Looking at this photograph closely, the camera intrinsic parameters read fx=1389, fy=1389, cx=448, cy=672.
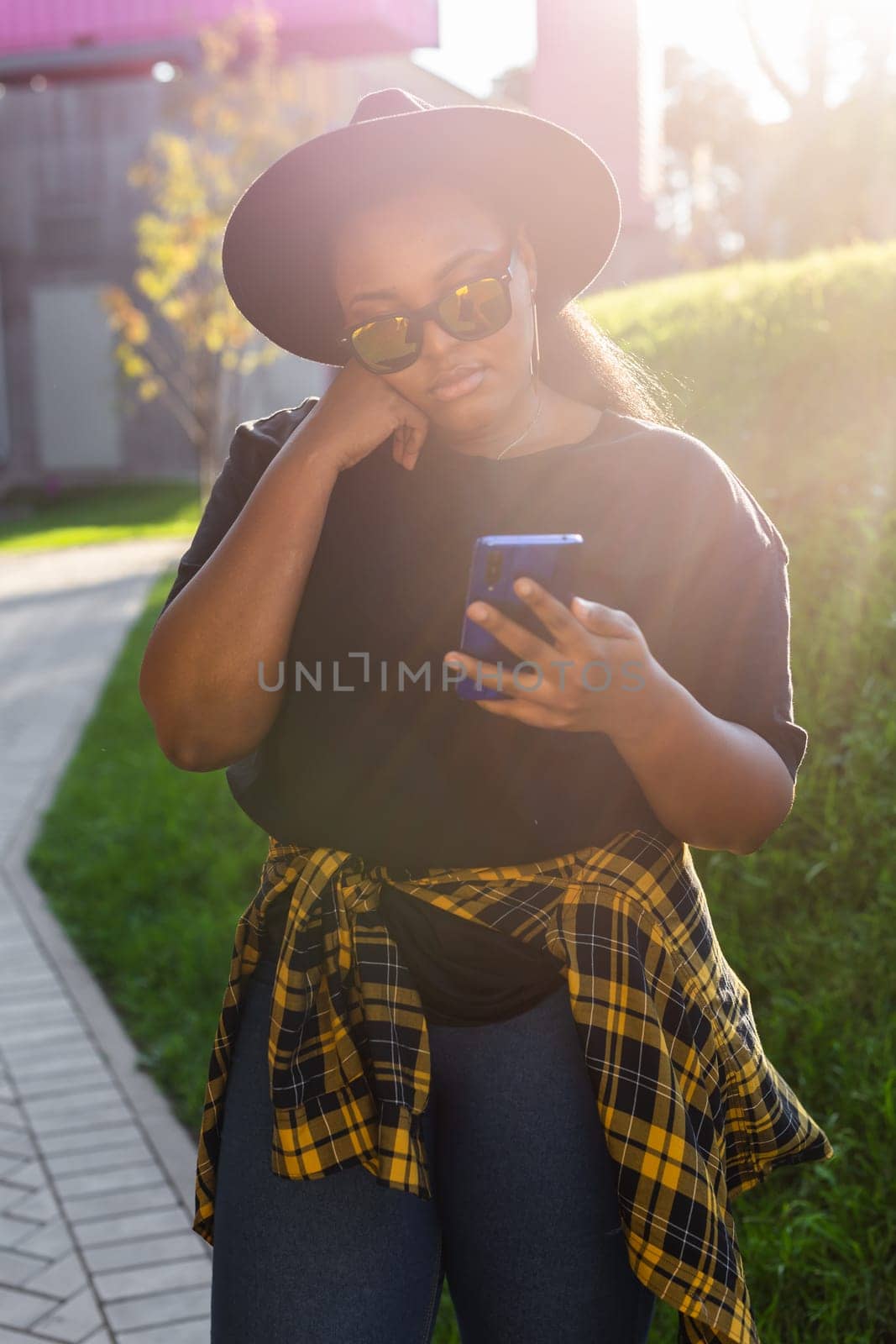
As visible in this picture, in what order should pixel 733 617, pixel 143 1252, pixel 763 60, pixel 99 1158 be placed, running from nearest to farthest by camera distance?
pixel 733 617 < pixel 143 1252 < pixel 99 1158 < pixel 763 60

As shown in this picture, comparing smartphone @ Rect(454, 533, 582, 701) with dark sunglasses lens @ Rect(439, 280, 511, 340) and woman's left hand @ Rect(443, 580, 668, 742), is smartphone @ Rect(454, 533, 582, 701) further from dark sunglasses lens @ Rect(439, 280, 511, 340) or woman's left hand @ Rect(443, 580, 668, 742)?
dark sunglasses lens @ Rect(439, 280, 511, 340)

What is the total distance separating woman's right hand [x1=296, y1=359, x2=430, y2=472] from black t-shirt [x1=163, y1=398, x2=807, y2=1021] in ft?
0.10

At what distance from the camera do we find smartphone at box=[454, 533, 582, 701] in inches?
57.1

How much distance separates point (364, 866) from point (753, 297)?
5.30m

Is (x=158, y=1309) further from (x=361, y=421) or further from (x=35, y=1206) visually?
(x=361, y=421)

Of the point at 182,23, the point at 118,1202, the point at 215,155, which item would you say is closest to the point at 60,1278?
the point at 118,1202

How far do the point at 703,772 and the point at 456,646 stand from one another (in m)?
0.37

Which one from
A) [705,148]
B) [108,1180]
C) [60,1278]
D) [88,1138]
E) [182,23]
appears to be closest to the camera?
[60,1278]

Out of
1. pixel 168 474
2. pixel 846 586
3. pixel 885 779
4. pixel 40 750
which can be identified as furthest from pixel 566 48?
pixel 168 474

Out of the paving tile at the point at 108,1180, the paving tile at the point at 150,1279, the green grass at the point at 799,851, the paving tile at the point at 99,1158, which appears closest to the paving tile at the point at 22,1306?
the paving tile at the point at 150,1279

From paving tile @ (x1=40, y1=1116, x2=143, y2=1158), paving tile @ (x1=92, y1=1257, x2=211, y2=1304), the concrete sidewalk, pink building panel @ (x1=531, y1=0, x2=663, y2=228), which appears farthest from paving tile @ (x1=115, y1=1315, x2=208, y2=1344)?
pink building panel @ (x1=531, y1=0, x2=663, y2=228)

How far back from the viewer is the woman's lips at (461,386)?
1.75m

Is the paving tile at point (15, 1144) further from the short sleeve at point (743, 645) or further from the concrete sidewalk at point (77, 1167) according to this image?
the short sleeve at point (743, 645)

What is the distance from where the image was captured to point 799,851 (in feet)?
13.5
